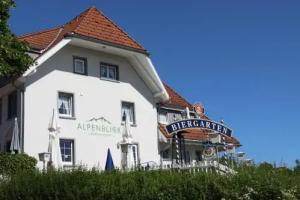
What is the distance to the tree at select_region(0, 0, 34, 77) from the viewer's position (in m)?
22.4

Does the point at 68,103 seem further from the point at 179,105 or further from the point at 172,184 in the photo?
the point at 172,184

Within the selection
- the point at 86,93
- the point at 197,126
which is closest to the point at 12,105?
the point at 86,93

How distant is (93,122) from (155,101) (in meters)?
5.44

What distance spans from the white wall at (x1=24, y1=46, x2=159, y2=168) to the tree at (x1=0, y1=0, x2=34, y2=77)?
209 inches

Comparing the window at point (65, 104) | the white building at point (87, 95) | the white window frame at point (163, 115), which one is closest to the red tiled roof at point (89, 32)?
the white building at point (87, 95)

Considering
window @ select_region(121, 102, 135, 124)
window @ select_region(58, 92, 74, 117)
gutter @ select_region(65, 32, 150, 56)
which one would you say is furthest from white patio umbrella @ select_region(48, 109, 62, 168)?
window @ select_region(121, 102, 135, 124)

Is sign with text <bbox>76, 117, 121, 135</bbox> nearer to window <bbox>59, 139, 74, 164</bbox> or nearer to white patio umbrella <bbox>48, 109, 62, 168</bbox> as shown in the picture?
window <bbox>59, 139, 74, 164</bbox>

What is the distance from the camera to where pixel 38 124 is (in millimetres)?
28703

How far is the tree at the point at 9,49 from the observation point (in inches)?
880

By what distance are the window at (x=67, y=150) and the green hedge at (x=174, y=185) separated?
13.8m

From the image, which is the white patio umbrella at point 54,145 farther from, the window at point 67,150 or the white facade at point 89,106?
the window at point 67,150

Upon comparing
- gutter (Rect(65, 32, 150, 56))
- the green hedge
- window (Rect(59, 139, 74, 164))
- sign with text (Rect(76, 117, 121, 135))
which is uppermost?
gutter (Rect(65, 32, 150, 56))

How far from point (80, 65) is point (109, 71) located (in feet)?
6.59

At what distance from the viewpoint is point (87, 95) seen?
103 ft
